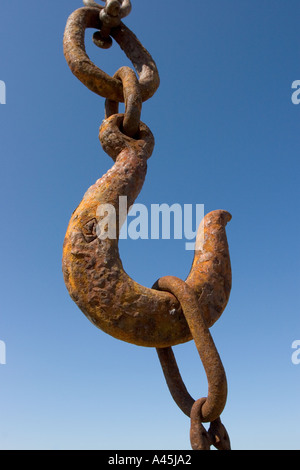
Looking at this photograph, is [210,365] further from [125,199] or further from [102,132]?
[102,132]

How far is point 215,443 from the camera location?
174 cm

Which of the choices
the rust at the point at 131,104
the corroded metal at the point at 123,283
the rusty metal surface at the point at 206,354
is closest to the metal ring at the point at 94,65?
the rust at the point at 131,104

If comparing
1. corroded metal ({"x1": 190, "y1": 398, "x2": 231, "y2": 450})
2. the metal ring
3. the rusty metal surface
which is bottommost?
corroded metal ({"x1": 190, "y1": 398, "x2": 231, "y2": 450})

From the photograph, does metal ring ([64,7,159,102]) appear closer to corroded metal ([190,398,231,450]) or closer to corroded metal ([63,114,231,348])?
corroded metal ([63,114,231,348])

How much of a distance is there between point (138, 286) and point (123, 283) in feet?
0.25

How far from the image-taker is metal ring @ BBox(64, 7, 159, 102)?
262 centimetres

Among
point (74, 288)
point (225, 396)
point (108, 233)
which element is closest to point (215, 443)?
point (225, 396)

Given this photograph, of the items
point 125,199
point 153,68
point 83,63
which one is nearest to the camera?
point 125,199

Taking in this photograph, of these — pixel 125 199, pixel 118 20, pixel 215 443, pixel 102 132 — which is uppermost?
pixel 118 20

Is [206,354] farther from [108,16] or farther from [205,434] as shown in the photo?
[108,16]

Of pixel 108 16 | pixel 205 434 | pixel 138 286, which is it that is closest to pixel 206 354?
pixel 205 434

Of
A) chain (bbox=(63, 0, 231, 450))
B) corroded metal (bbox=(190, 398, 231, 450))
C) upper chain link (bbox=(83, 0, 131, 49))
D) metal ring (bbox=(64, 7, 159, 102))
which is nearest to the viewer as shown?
corroded metal (bbox=(190, 398, 231, 450))

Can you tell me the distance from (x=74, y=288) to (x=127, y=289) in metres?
0.26

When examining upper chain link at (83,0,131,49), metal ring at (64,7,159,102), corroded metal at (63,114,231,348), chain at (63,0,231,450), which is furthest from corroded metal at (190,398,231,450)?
upper chain link at (83,0,131,49)
